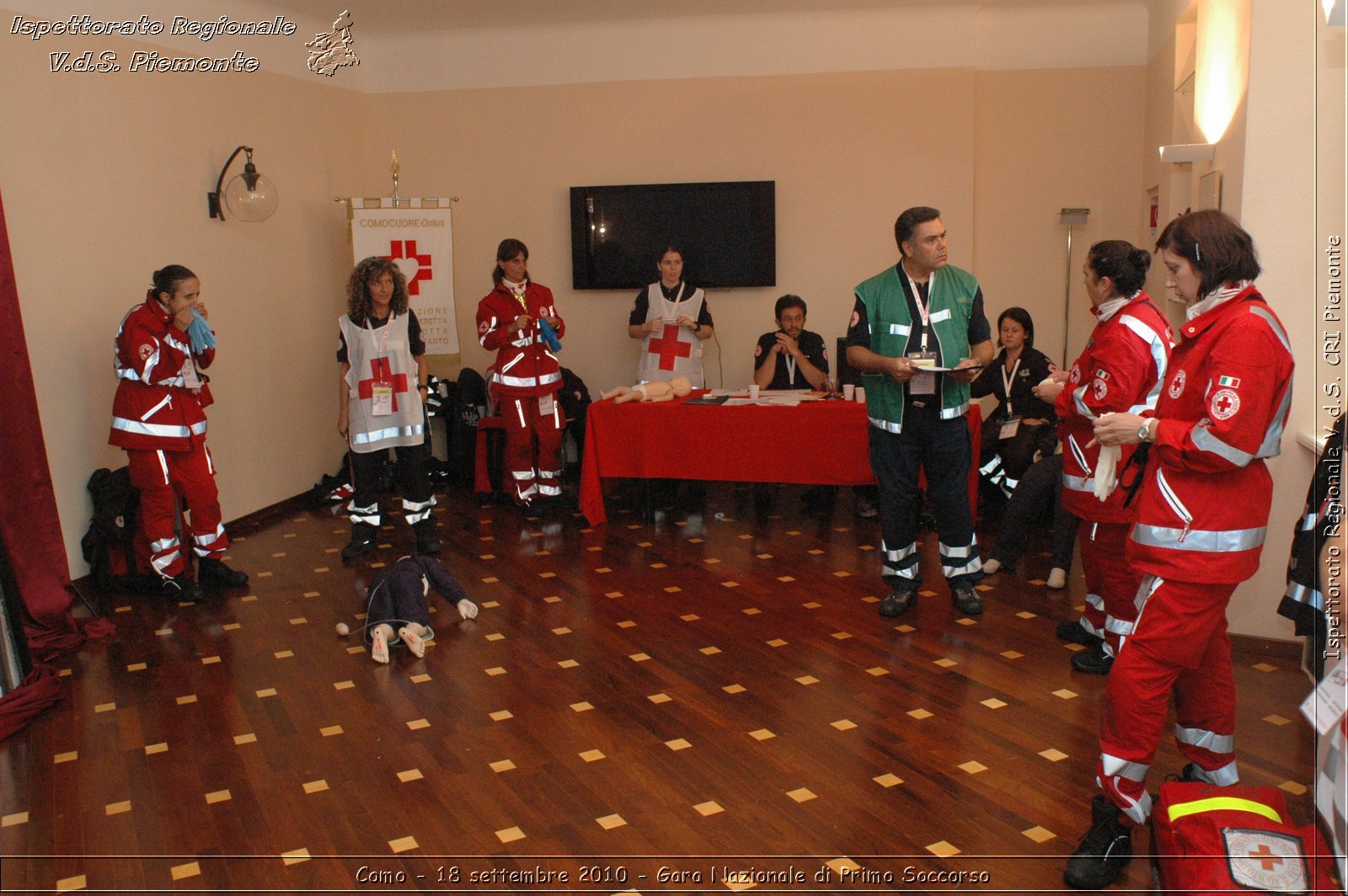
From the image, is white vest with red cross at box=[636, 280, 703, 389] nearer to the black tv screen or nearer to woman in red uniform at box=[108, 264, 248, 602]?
the black tv screen

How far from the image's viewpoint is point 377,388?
5238mm

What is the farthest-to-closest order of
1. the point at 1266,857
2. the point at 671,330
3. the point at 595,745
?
the point at 671,330 < the point at 595,745 < the point at 1266,857

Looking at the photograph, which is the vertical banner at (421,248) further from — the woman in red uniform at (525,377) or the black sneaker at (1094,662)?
the black sneaker at (1094,662)

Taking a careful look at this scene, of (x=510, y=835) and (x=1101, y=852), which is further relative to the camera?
(x=510, y=835)

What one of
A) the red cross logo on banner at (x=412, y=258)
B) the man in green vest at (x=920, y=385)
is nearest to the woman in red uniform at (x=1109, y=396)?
the man in green vest at (x=920, y=385)

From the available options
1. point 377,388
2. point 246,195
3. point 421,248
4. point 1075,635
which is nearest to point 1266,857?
point 1075,635

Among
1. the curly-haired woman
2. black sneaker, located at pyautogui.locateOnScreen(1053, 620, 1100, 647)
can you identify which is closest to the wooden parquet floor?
black sneaker, located at pyautogui.locateOnScreen(1053, 620, 1100, 647)

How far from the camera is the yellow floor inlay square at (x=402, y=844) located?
2.68 metres

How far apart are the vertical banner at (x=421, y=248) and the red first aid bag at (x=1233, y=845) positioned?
5.45 m

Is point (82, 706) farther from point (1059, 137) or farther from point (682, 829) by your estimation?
point (1059, 137)

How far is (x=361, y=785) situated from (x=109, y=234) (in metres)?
3.46

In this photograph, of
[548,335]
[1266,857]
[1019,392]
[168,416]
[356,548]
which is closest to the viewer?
[1266,857]

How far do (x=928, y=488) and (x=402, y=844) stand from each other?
8.20ft

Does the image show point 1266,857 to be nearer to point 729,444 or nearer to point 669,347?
point 729,444
